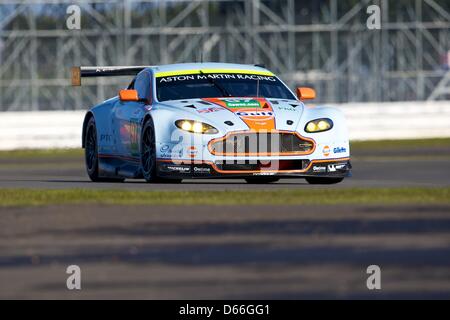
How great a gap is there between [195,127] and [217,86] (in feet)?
4.30

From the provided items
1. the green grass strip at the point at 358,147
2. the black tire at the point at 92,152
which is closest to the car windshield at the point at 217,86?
the black tire at the point at 92,152

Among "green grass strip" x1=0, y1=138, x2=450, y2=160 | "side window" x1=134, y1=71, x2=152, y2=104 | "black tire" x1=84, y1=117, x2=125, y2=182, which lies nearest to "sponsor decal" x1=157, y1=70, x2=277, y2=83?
"side window" x1=134, y1=71, x2=152, y2=104

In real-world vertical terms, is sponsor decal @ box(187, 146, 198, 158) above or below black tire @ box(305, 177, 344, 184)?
above

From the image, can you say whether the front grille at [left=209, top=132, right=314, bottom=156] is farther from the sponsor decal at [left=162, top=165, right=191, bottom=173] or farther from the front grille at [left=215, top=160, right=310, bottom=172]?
the sponsor decal at [left=162, top=165, right=191, bottom=173]

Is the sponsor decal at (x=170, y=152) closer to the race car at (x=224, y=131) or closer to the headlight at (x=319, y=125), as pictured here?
the race car at (x=224, y=131)

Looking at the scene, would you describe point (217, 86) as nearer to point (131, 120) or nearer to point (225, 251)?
point (131, 120)

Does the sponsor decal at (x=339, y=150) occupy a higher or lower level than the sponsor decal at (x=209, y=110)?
lower

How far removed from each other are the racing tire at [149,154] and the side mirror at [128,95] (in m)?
0.62

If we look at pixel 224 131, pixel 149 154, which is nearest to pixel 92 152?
pixel 149 154

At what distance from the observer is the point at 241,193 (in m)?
11.7

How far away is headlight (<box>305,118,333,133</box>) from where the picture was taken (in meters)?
13.8

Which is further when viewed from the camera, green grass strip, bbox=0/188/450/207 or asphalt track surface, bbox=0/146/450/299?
green grass strip, bbox=0/188/450/207

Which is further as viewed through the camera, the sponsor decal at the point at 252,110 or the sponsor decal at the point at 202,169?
the sponsor decal at the point at 202,169

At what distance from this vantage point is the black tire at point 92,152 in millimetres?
16016
